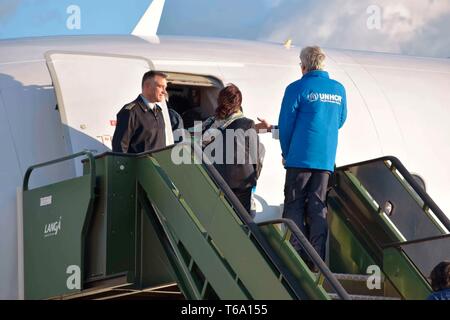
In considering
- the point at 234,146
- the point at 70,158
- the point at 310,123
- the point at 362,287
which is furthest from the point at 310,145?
the point at 70,158

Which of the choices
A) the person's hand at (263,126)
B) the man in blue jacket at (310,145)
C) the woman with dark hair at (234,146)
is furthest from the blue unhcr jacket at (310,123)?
the person's hand at (263,126)

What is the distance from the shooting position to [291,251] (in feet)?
25.5

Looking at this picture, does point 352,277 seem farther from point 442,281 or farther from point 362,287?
point 442,281

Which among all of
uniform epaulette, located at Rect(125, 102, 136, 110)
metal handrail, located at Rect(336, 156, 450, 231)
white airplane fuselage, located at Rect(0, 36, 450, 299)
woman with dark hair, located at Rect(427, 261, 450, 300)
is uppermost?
white airplane fuselage, located at Rect(0, 36, 450, 299)

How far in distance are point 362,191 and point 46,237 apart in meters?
3.32

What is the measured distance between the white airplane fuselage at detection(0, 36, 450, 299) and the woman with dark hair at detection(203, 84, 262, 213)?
3.76 feet

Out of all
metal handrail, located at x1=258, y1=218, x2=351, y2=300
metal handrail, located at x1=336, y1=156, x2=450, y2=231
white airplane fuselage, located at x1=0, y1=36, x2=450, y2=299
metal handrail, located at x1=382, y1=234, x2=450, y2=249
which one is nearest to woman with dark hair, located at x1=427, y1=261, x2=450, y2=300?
metal handrail, located at x1=258, y1=218, x2=351, y2=300

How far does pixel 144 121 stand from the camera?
949 centimetres

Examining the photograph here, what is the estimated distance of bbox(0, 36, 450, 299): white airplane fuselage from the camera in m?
9.70

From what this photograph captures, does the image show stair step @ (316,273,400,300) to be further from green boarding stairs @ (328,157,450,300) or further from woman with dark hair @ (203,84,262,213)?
woman with dark hair @ (203,84,262,213)

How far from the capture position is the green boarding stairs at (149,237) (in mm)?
7938

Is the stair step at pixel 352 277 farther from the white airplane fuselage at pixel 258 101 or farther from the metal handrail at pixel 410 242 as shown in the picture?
the white airplane fuselage at pixel 258 101

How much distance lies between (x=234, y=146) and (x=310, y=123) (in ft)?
2.44
